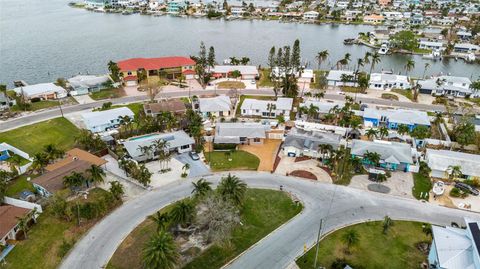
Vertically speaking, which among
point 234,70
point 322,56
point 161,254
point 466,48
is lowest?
point 234,70

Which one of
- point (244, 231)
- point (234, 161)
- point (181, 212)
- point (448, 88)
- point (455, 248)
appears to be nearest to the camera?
point (455, 248)

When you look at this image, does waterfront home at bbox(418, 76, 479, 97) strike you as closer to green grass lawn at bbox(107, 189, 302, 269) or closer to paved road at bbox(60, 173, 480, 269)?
paved road at bbox(60, 173, 480, 269)

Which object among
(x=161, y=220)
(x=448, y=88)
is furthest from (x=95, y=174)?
(x=448, y=88)

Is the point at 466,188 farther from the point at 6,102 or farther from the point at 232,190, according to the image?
the point at 6,102

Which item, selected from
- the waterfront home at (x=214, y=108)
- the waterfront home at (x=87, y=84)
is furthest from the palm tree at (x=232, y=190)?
the waterfront home at (x=87, y=84)

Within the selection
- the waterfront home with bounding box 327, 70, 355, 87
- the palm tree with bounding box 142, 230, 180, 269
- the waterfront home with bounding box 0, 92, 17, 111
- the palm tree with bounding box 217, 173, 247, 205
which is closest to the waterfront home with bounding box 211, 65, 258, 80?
the waterfront home with bounding box 327, 70, 355, 87

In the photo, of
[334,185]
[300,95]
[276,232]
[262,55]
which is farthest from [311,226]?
[262,55]

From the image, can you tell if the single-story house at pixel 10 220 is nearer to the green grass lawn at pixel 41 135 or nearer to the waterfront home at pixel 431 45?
the green grass lawn at pixel 41 135
